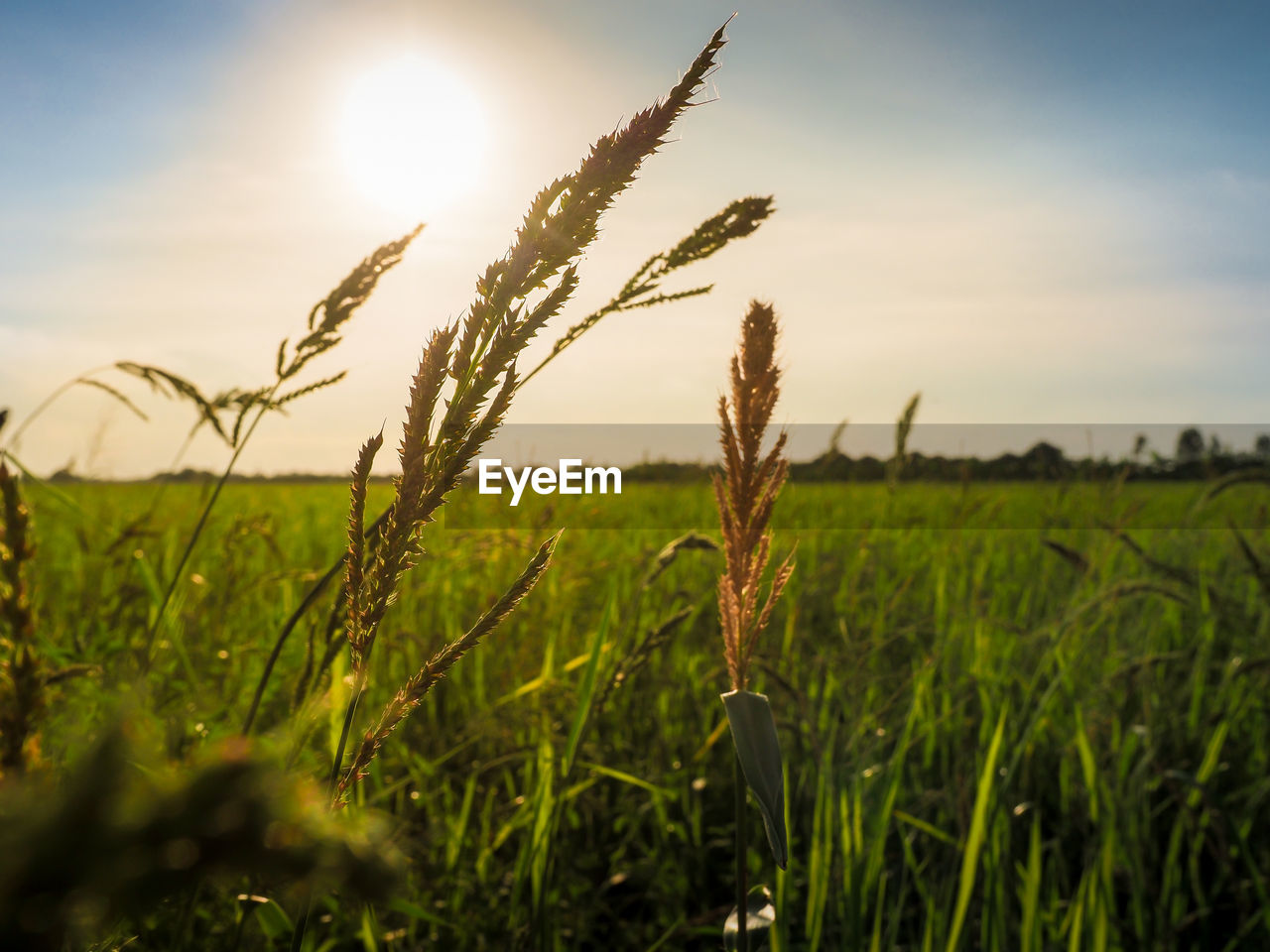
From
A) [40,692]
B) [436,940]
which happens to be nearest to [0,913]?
[40,692]

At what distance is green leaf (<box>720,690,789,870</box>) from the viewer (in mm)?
946

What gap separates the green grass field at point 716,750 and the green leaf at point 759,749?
388 mm

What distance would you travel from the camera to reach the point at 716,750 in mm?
3129

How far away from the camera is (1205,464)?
6359 millimetres

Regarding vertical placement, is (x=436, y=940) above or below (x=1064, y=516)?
below

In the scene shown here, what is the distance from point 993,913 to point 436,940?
1.33 meters

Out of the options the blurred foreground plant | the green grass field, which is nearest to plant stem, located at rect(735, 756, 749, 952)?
the green grass field

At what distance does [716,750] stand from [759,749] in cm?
226

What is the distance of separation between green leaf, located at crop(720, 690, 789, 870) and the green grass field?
388mm

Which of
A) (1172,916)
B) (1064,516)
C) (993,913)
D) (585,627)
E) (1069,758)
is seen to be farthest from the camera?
(1064,516)

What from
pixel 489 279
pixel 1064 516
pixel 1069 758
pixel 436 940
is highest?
pixel 489 279

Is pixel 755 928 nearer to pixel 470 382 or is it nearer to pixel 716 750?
pixel 470 382

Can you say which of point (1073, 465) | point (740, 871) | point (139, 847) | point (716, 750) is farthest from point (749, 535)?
point (1073, 465)

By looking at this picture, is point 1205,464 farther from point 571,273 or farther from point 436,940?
point 571,273
